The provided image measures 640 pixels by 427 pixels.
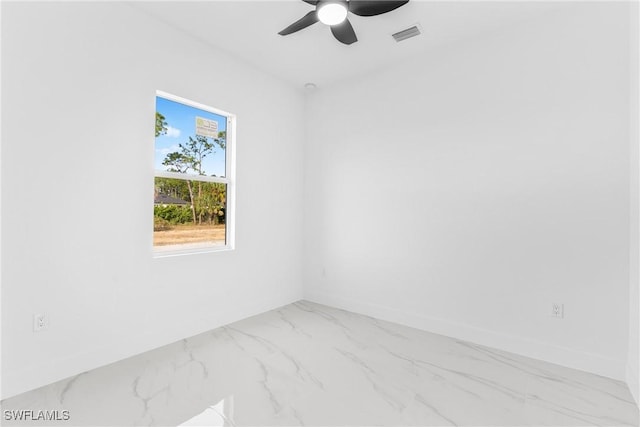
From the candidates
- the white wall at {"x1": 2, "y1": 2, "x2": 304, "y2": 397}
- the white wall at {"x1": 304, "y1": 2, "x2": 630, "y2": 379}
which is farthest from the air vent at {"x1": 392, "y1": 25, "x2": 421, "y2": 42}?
the white wall at {"x1": 2, "y1": 2, "x2": 304, "y2": 397}

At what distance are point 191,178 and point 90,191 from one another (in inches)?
35.0

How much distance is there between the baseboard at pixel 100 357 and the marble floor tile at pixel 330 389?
6 centimetres

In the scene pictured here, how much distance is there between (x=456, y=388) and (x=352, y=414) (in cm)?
78

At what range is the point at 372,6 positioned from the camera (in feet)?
7.18

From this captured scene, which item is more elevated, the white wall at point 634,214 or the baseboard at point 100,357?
the white wall at point 634,214

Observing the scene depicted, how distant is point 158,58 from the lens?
275cm

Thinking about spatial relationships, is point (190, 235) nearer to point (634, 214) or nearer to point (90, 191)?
point (90, 191)

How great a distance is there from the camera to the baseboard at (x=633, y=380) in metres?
2.03

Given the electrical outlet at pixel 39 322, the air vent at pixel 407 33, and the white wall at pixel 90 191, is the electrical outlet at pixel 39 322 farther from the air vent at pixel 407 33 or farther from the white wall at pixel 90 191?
the air vent at pixel 407 33

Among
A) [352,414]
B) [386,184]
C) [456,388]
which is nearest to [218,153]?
[386,184]

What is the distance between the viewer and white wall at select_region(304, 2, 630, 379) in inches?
93.7

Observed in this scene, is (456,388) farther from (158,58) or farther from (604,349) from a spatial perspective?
(158,58)

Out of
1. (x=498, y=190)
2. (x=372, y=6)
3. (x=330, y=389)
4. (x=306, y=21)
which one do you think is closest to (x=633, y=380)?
(x=498, y=190)

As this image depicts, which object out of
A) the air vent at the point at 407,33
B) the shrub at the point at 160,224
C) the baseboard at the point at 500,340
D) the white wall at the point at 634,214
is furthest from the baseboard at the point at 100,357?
the white wall at the point at 634,214
